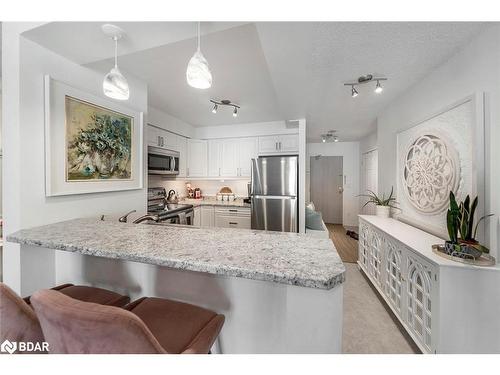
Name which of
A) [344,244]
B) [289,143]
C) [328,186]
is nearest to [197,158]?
[289,143]

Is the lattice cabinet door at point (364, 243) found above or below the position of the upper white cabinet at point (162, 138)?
below

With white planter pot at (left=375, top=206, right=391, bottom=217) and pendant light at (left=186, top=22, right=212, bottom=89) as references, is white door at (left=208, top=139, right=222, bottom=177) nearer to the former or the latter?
white planter pot at (left=375, top=206, right=391, bottom=217)

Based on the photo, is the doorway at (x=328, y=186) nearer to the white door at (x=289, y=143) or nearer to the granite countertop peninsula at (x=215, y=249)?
the white door at (x=289, y=143)

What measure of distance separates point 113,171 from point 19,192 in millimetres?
633

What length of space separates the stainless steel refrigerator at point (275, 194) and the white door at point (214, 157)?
103 centimetres

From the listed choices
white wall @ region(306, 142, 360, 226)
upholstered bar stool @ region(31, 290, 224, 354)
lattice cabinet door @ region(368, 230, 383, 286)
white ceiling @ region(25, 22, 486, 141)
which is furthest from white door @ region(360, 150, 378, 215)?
upholstered bar stool @ region(31, 290, 224, 354)

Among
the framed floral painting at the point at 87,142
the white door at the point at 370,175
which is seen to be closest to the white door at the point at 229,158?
the framed floral painting at the point at 87,142

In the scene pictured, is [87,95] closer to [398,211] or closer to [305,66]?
[305,66]

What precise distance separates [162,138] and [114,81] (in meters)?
2.33

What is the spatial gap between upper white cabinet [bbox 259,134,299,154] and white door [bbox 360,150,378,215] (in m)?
1.94

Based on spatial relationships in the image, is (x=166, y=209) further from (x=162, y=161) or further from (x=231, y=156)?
(x=231, y=156)

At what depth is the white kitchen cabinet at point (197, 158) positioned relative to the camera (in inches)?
167

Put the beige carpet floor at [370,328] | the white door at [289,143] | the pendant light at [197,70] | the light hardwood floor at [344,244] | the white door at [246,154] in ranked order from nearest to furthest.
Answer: the pendant light at [197,70] → the beige carpet floor at [370,328] → the light hardwood floor at [344,244] → the white door at [289,143] → the white door at [246,154]

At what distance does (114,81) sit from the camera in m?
1.16
